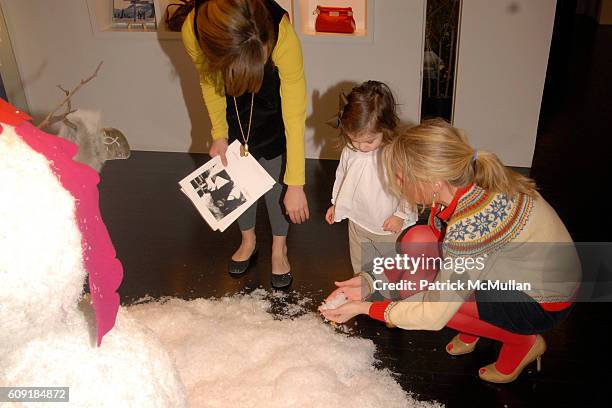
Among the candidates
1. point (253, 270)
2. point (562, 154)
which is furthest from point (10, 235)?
point (562, 154)

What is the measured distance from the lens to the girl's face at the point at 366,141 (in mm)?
1591

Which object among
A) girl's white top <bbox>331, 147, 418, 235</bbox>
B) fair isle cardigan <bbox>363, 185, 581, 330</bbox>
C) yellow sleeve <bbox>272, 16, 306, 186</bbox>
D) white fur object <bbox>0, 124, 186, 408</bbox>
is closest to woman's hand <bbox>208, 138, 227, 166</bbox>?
yellow sleeve <bbox>272, 16, 306, 186</bbox>

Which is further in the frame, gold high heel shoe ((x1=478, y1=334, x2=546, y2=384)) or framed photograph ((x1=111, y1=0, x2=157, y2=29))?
framed photograph ((x1=111, y1=0, x2=157, y2=29))

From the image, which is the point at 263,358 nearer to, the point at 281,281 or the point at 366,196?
the point at 281,281

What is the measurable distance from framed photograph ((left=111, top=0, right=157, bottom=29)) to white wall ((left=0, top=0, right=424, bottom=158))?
0.48 ft

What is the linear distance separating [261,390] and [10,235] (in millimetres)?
979

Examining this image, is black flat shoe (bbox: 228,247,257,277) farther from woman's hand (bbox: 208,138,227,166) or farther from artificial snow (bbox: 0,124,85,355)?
artificial snow (bbox: 0,124,85,355)

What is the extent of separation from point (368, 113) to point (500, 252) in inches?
20.3

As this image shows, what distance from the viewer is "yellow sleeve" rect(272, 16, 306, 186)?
1537 mm

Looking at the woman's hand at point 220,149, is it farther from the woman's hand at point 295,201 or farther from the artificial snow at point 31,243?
the artificial snow at point 31,243

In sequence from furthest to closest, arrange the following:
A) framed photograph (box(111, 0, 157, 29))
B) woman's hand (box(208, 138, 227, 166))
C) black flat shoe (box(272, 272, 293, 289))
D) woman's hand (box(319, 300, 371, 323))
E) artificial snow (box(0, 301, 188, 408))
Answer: framed photograph (box(111, 0, 157, 29))
black flat shoe (box(272, 272, 293, 289))
woman's hand (box(208, 138, 227, 166))
woman's hand (box(319, 300, 371, 323))
artificial snow (box(0, 301, 188, 408))

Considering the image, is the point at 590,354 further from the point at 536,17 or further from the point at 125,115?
the point at 125,115

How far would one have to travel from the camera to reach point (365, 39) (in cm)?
261

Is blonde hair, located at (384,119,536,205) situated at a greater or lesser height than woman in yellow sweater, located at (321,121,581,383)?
greater
